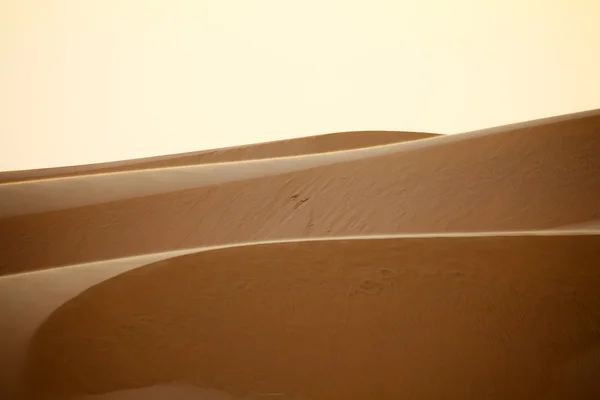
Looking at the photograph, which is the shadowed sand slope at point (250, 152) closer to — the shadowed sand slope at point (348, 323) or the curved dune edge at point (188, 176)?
the curved dune edge at point (188, 176)

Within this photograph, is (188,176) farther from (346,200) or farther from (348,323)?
(348,323)

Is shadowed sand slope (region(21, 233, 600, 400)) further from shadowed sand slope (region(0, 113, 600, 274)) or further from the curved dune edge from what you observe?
the curved dune edge

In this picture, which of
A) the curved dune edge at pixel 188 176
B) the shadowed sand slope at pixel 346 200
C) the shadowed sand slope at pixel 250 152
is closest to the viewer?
the shadowed sand slope at pixel 346 200

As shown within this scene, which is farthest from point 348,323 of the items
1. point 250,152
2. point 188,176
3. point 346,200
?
point 250,152

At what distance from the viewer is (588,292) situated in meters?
1.08

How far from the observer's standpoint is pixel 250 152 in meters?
2.58

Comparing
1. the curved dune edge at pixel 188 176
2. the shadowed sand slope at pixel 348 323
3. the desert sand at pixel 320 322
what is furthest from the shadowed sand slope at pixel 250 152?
the shadowed sand slope at pixel 348 323

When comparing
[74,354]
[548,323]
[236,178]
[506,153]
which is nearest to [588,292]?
[548,323]

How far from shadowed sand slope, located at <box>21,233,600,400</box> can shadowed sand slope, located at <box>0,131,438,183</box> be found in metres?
1.45

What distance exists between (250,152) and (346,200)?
3.13 feet

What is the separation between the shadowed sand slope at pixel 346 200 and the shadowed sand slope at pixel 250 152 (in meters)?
0.57

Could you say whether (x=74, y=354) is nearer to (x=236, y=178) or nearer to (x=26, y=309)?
(x=26, y=309)

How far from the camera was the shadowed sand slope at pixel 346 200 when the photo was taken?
5.48 feet

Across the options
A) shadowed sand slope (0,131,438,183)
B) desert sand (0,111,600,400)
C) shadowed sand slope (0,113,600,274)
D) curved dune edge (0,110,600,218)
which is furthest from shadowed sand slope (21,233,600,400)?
shadowed sand slope (0,131,438,183)
